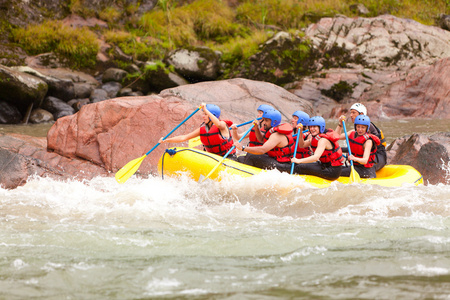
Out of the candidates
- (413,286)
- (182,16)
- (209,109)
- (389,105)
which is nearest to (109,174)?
(209,109)

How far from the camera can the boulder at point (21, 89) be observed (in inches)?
490

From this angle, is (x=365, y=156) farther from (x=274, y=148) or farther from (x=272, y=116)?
(x=272, y=116)

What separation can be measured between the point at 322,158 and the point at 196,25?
1526 cm

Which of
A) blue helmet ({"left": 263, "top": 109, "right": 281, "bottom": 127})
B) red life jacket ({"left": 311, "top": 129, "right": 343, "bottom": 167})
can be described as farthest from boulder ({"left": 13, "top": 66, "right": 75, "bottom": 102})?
red life jacket ({"left": 311, "top": 129, "right": 343, "bottom": 167})

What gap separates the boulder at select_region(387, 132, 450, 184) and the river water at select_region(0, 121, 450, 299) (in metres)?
1.25

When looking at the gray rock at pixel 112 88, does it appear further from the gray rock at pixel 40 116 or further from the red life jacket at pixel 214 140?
the red life jacket at pixel 214 140

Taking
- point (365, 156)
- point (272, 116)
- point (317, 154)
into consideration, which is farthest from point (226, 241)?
point (365, 156)

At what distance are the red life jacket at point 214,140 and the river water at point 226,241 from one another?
2.22 ft

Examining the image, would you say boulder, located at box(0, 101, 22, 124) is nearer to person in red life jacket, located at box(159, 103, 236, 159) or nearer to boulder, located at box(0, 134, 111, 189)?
boulder, located at box(0, 134, 111, 189)

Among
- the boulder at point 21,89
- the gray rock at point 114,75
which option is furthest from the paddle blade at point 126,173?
the gray rock at point 114,75

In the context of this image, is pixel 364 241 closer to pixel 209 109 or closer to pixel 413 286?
pixel 413 286

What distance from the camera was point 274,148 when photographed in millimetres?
6293

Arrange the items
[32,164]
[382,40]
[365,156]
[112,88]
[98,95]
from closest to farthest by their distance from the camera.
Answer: [365,156]
[32,164]
[98,95]
[112,88]
[382,40]

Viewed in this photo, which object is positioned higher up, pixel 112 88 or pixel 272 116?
pixel 272 116
